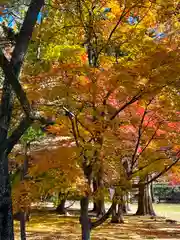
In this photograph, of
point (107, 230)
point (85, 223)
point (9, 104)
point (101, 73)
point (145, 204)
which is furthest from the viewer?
point (145, 204)

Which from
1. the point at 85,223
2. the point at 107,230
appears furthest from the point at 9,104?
the point at 107,230

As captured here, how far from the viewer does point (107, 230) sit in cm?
1289

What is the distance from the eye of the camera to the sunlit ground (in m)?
11.6

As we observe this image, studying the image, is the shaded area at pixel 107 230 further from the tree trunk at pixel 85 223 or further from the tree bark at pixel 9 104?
the tree bark at pixel 9 104

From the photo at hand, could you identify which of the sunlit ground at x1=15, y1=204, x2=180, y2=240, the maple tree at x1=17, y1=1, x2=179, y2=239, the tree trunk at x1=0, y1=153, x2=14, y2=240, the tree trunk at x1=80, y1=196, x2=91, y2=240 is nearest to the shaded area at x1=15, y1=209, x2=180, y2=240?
the sunlit ground at x1=15, y1=204, x2=180, y2=240

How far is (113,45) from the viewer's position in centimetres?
676

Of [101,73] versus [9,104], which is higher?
[101,73]

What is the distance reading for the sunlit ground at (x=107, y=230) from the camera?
1159cm

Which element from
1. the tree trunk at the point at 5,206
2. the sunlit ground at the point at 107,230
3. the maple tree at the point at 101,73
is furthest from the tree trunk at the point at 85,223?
the sunlit ground at the point at 107,230

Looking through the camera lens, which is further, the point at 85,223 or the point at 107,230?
the point at 107,230

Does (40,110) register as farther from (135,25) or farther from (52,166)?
(135,25)

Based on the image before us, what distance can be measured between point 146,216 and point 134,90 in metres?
13.8

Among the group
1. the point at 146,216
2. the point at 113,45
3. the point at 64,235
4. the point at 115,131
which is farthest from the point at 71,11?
the point at 146,216

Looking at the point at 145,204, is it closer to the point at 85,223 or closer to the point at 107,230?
the point at 107,230
